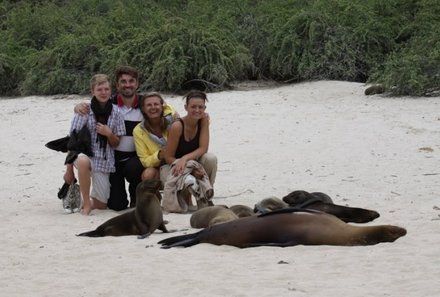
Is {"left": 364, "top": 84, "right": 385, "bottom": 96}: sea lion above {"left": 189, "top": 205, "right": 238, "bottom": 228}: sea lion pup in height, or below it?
above

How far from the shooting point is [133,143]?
864cm

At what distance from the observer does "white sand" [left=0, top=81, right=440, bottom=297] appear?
211 inches

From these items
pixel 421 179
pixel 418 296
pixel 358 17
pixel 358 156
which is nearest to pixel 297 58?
pixel 358 17

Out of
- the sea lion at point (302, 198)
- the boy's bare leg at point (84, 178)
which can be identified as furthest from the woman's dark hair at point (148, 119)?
the sea lion at point (302, 198)

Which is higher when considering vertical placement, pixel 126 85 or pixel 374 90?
pixel 126 85

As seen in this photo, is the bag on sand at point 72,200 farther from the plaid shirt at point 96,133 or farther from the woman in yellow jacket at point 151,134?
the woman in yellow jacket at point 151,134

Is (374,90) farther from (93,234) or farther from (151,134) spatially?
(93,234)

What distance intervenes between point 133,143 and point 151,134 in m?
0.25

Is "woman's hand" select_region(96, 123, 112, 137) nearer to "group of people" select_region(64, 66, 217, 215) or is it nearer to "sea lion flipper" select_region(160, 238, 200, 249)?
"group of people" select_region(64, 66, 217, 215)

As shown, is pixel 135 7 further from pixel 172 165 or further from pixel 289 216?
pixel 289 216

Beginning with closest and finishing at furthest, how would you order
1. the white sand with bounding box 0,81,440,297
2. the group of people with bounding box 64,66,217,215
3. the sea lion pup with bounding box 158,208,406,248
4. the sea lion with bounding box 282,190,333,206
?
1. the white sand with bounding box 0,81,440,297
2. the sea lion pup with bounding box 158,208,406,248
3. the sea lion with bounding box 282,190,333,206
4. the group of people with bounding box 64,66,217,215

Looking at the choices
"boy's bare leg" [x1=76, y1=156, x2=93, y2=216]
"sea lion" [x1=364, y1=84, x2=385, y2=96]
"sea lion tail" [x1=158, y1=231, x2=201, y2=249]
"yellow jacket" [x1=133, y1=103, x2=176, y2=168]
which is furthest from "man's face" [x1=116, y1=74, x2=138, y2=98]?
"sea lion" [x1=364, y1=84, x2=385, y2=96]

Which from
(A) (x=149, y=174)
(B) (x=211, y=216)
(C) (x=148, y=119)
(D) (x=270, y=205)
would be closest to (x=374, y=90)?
(C) (x=148, y=119)

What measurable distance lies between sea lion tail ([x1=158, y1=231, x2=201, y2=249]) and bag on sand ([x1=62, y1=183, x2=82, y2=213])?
2.09 m
